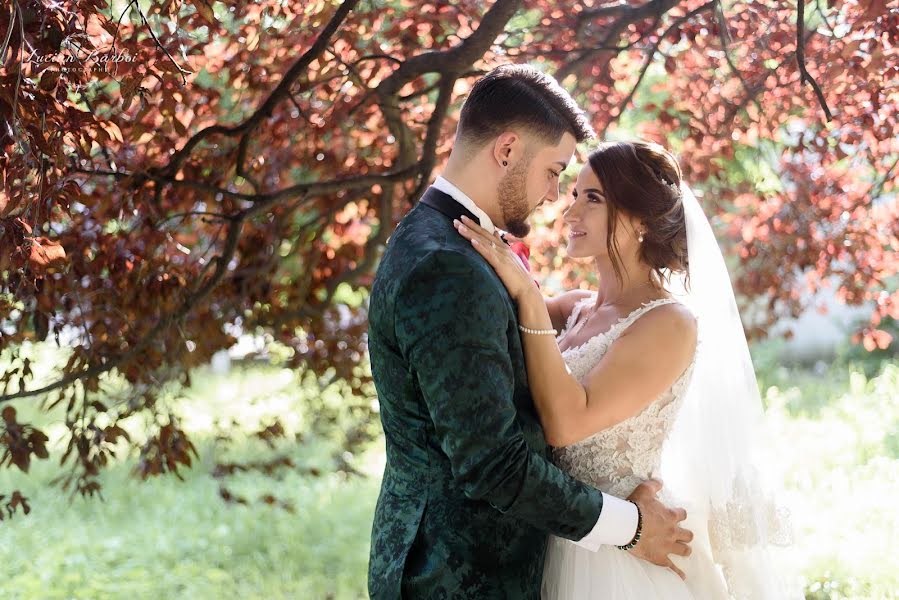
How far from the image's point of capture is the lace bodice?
2787 mm

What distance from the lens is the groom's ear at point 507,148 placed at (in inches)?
90.7

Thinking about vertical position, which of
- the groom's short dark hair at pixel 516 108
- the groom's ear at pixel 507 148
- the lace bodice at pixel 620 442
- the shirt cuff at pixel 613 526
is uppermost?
the groom's short dark hair at pixel 516 108

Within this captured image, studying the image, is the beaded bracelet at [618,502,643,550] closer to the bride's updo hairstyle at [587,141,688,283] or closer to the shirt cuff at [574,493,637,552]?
the shirt cuff at [574,493,637,552]

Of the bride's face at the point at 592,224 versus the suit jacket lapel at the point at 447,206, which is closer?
the suit jacket lapel at the point at 447,206

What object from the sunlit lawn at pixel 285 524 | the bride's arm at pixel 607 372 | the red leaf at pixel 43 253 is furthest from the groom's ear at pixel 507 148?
the sunlit lawn at pixel 285 524

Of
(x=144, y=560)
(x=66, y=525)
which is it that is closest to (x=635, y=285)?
(x=144, y=560)

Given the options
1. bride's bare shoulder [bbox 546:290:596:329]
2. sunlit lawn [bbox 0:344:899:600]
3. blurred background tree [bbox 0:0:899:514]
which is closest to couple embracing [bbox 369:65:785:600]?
bride's bare shoulder [bbox 546:290:596:329]

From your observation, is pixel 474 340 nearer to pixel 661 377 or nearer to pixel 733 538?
pixel 661 377

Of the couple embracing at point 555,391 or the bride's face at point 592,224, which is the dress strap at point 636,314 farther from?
the bride's face at point 592,224

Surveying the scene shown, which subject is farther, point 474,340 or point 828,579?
point 828,579

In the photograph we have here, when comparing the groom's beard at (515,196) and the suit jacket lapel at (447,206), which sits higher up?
the groom's beard at (515,196)

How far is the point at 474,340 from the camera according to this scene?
205 centimetres

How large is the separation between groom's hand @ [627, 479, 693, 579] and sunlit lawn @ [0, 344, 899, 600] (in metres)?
2.59

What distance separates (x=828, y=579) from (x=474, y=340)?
15.0ft
